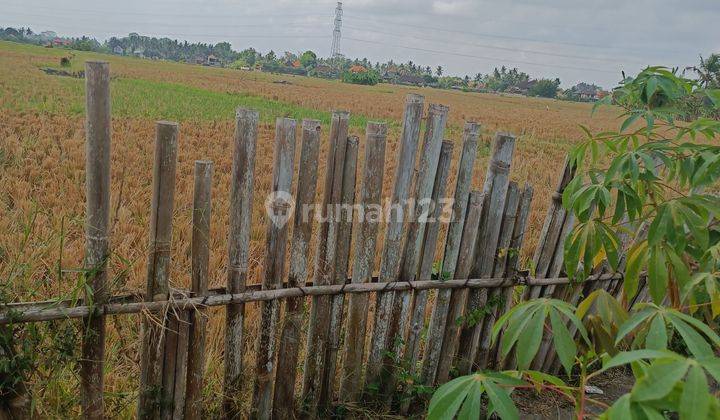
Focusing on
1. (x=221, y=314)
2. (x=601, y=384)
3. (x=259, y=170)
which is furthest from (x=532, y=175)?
(x=221, y=314)

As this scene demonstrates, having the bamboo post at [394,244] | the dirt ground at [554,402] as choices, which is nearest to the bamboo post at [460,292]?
the bamboo post at [394,244]

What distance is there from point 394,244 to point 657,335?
5.84 ft

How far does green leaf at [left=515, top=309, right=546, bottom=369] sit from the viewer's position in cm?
132

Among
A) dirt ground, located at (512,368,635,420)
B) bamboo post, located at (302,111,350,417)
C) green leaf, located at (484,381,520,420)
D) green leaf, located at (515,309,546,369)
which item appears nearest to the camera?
green leaf, located at (484,381,520,420)

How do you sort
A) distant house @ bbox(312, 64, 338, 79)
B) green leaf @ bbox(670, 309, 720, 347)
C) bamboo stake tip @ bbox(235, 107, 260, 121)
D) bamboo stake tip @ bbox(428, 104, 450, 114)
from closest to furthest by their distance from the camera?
green leaf @ bbox(670, 309, 720, 347), bamboo stake tip @ bbox(235, 107, 260, 121), bamboo stake tip @ bbox(428, 104, 450, 114), distant house @ bbox(312, 64, 338, 79)

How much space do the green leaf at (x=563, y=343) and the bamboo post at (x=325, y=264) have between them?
4.90 feet

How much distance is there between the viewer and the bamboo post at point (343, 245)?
8.65 ft

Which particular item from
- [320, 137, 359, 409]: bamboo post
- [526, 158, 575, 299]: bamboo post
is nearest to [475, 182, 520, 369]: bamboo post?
[526, 158, 575, 299]: bamboo post

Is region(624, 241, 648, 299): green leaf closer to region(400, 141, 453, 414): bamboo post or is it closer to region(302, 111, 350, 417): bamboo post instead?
region(400, 141, 453, 414): bamboo post

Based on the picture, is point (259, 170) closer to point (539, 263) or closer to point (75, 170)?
point (75, 170)

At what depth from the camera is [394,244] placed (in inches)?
114

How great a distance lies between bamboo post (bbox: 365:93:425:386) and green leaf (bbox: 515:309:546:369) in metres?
1.46

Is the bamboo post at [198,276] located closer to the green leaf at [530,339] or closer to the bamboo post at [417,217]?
the bamboo post at [417,217]

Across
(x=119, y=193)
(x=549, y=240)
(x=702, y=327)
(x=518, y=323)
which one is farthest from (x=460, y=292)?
(x=119, y=193)
